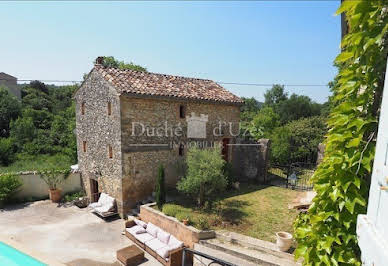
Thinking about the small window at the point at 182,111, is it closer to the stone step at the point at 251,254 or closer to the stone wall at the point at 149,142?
the stone wall at the point at 149,142

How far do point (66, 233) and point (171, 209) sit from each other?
530cm

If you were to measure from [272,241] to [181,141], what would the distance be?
7.67 m

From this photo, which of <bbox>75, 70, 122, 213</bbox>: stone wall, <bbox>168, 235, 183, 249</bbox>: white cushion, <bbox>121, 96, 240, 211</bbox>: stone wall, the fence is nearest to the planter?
<bbox>168, 235, 183, 249</bbox>: white cushion

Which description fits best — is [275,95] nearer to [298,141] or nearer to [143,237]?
[298,141]

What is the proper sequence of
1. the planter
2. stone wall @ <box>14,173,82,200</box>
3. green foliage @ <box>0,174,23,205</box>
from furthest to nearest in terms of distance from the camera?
stone wall @ <box>14,173,82,200</box> → green foliage @ <box>0,174,23,205</box> → the planter

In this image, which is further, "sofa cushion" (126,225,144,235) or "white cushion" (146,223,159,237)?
"sofa cushion" (126,225,144,235)

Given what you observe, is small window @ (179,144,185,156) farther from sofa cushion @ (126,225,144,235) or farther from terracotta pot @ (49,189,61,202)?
terracotta pot @ (49,189,61,202)

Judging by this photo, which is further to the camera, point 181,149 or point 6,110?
point 6,110

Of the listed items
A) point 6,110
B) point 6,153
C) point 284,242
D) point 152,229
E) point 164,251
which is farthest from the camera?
point 6,110

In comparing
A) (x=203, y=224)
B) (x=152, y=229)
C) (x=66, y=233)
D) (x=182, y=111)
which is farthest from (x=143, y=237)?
(x=182, y=111)

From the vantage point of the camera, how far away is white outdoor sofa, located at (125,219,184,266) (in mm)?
8016

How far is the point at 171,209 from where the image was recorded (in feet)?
33.3

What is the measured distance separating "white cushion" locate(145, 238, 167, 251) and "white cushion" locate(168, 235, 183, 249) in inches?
12.0

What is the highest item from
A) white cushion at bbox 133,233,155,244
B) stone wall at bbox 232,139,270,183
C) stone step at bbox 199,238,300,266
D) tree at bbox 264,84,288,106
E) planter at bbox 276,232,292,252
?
tree at bbox 264,84,288,106
